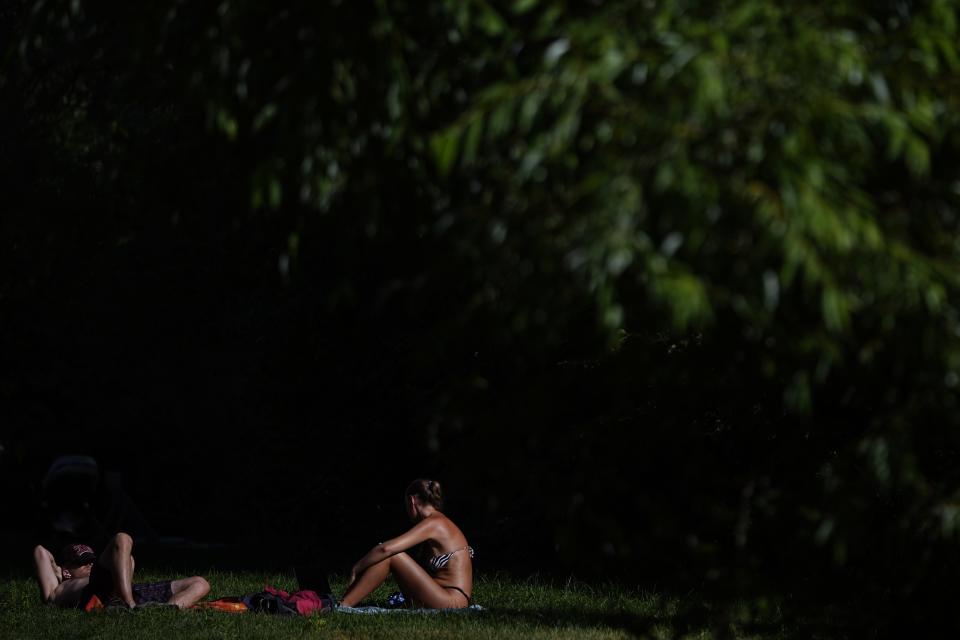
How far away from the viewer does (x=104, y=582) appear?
1062 centimetres

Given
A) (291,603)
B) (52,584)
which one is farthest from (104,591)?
(291,603)

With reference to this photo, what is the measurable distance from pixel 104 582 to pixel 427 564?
2356mm

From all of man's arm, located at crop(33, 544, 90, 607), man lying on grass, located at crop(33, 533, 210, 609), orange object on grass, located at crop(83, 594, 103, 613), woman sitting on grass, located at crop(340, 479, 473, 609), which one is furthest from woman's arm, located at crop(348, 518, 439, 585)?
man's arm, located at crop(33, 544, 90, 607)

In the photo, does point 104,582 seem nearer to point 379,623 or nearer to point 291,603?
point 291,603

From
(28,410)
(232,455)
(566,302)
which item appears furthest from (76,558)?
(28,410)

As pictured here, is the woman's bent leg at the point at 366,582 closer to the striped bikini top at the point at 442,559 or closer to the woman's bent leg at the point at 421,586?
the woman's bent leg at the point at 421,586

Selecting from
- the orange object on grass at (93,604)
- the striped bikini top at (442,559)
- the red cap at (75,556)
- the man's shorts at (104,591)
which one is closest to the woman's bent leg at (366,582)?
the striped bikini top at (442,559)

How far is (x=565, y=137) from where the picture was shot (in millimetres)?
3225

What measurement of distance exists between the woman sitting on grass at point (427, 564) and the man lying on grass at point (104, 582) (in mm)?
1229

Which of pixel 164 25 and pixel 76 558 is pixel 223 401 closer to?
pixel 76 558

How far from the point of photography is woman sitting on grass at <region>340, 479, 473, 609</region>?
10.5 m

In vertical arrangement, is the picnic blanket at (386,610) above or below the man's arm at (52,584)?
below

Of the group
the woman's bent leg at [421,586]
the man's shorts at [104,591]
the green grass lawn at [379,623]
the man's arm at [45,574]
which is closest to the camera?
the green grass lawn at [379,623]

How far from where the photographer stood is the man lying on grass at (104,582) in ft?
34.2
